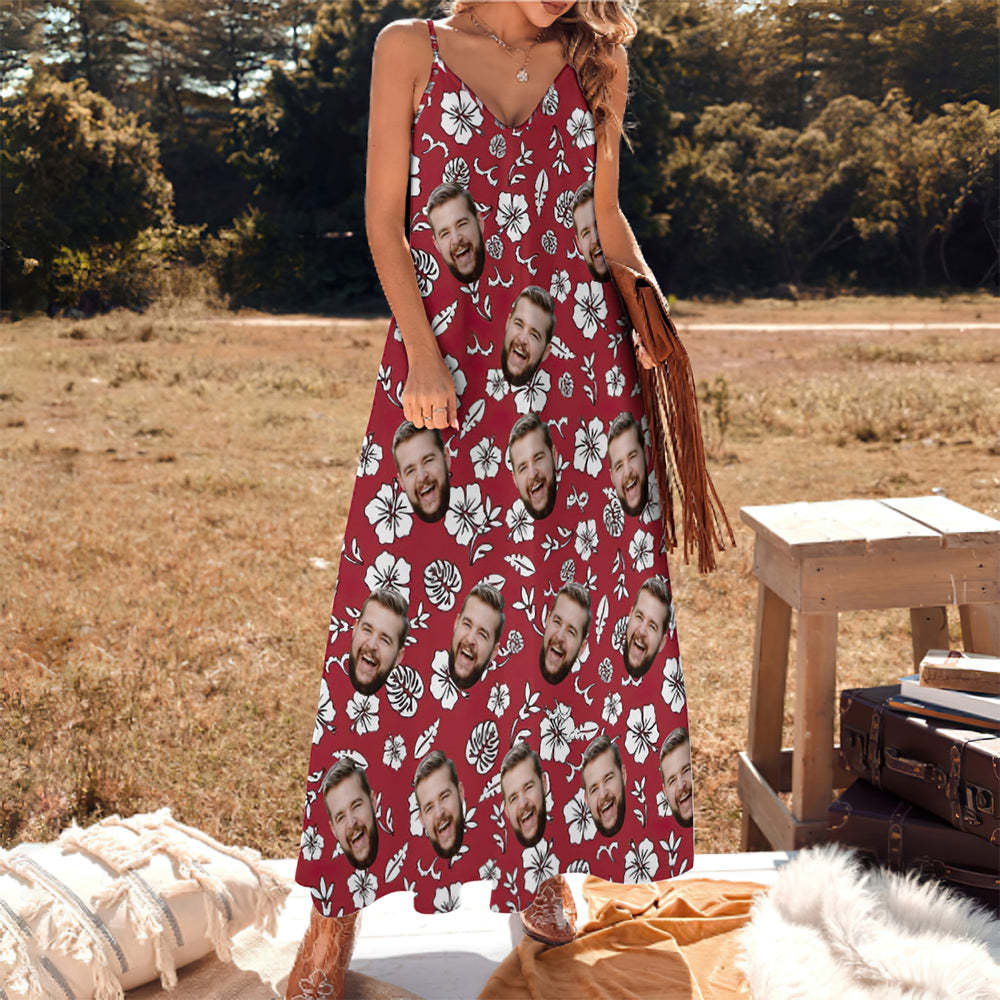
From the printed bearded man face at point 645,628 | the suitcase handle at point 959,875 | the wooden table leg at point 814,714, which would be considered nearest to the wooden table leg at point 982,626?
the wooden table leg at point 814,714

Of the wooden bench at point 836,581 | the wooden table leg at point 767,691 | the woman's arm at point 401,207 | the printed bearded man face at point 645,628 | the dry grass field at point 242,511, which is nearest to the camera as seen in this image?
the woman's arm at point 401,207

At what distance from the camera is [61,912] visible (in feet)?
5.48

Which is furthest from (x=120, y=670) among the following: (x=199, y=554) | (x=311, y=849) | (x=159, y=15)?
(x=159, y=15)

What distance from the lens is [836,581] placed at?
2006 millimetres

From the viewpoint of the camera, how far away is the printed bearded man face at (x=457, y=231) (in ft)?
5.16

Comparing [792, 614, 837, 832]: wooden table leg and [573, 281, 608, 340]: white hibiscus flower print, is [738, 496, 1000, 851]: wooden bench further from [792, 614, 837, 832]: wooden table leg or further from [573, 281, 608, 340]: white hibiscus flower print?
[573, 281, 608, 340]: white hibiscus flower print

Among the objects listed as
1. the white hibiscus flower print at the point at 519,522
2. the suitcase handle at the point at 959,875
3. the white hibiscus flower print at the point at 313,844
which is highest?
the white hibiscus flower print at the point at 519,522

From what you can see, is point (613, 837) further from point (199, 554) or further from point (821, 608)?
point (199, 554)

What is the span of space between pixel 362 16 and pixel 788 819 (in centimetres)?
Result: 1275

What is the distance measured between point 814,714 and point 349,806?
0.92 meters

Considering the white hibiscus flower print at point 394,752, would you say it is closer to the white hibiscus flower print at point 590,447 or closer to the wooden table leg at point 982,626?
the white hibiscus flower print at point 590,447

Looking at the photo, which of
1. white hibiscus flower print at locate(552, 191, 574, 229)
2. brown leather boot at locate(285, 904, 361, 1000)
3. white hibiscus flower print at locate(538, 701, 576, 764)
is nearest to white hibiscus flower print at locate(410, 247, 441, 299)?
white hibiscus flower print at locate(552, 191, 574, 229)

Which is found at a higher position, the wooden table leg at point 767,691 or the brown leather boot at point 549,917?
the wooden table leg at point 767,691

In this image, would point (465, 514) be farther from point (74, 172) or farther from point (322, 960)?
point (74, 172)
